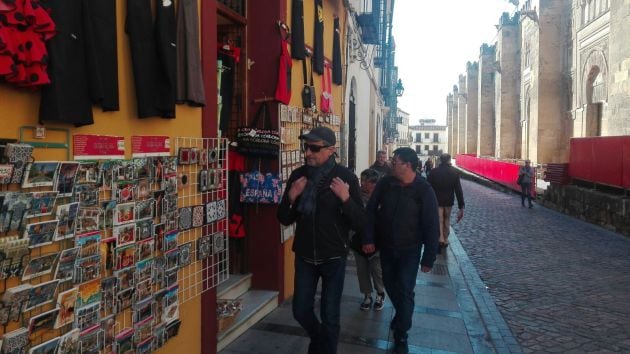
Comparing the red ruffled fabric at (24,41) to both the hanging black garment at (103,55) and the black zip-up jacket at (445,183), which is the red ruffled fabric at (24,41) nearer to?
the hanging black garment at (103,55)

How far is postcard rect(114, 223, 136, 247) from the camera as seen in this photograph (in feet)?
10.2

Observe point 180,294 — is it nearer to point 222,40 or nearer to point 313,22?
point 222,40

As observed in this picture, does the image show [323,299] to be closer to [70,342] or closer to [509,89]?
[70,342]

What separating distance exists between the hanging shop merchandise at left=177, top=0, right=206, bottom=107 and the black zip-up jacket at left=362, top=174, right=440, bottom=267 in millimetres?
1969

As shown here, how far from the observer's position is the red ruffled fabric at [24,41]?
2168 mm

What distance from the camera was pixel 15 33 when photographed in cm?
222

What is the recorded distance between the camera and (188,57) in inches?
145

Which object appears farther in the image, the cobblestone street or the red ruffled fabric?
the cobblestone street

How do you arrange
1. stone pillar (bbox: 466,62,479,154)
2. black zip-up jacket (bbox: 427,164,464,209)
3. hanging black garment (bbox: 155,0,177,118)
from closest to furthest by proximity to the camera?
1. hanging black garment (bbox: 155,0,177,118)
2. black zip-up jacket (bbox: 427,164,464,209)
3. stone pillar (bbox: 466,62,479,154)

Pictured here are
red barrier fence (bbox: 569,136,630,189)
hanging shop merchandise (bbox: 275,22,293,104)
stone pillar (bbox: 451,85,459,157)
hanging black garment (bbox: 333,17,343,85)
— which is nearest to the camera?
hanging shop merchandise (bbox: 275,22,293,104)

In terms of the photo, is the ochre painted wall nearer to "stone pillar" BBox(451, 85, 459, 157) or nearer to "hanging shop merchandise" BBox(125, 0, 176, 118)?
"hanging shop merchandise" BBox(125, 0, 176, 118)

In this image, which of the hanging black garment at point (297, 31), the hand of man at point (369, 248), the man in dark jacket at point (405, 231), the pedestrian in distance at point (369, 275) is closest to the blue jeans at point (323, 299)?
the hand of man at point (369, 248)

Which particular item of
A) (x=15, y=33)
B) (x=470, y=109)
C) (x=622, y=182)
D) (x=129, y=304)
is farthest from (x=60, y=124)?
(x=470, y=109)

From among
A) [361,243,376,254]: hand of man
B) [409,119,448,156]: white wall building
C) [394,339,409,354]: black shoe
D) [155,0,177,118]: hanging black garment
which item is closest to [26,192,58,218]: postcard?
[155,0,177,118]: hanging black garment
